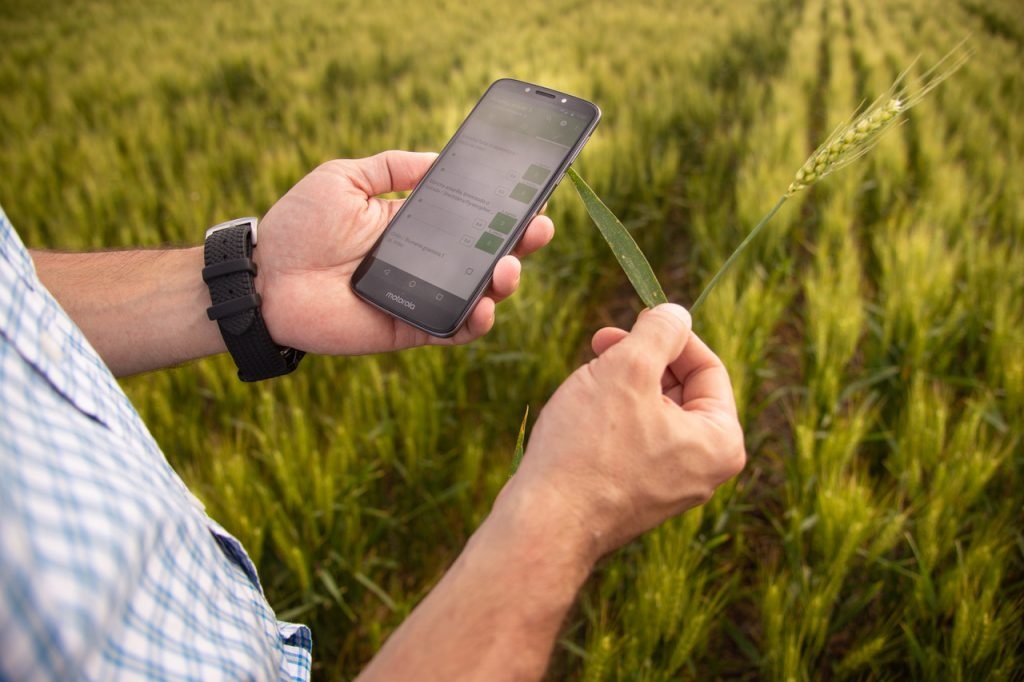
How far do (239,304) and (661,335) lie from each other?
51 centimetres

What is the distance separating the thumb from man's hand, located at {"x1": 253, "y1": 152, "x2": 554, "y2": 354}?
0.82 ft

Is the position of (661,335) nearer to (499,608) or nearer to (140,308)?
(499,608)

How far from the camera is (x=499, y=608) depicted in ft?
1.51

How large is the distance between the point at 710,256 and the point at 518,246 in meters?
1.05

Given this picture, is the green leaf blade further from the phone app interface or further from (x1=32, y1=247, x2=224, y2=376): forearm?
(x1=32, y1=247, x2=224, y2=376): forearm

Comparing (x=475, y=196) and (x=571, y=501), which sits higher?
(x=475, y=196)

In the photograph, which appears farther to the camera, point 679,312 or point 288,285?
point 288,285

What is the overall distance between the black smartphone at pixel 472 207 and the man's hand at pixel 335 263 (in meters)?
0.03

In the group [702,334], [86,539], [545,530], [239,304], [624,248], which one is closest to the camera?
Answer: [86,539]

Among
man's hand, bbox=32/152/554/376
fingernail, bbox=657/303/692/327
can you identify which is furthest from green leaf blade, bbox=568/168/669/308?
man's hand, bbox=32/152/554/376

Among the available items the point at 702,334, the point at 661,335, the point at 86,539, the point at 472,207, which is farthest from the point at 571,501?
the point at 702,334

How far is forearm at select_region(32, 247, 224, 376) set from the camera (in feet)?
2.52

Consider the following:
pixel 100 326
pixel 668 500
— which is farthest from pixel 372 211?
pixel 668 500

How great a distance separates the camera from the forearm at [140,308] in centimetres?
77
